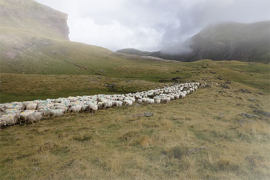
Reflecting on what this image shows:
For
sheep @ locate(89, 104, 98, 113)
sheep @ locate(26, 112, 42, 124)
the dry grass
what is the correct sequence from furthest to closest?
sheep @ locate(89, 104, 98, 113) → sheep @ locate(26, 112, 42, 124) → the dry grass

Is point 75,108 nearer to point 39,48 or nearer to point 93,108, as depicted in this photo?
point 93,108

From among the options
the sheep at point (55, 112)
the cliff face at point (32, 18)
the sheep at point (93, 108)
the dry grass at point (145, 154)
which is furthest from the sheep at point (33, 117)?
the cliff face at point (32, 18)

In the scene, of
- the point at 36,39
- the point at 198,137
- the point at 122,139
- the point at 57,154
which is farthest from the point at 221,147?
the point at 36,39

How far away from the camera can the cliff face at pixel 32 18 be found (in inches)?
5482

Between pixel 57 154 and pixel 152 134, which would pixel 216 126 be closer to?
pixel 152 134

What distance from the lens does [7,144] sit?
806 cm

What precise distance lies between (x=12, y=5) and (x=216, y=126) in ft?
769

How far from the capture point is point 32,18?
561 feet

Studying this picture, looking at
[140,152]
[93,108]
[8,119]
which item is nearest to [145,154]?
[140,152]

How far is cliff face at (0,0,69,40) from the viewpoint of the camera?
13925 centimetres

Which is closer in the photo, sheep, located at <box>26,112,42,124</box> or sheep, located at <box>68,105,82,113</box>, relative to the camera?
sheep, located at <box>26,112,42,124</box>

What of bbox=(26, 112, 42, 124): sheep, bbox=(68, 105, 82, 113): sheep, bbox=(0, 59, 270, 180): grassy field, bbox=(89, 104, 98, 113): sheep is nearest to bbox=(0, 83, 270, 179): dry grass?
bbox=(0, 59, 270, 180): grassy field

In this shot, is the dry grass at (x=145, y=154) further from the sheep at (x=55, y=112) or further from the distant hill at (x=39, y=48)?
the distant hill at (x=39, y=48)

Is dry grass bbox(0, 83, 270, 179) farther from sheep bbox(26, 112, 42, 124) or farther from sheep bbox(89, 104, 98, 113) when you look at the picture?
sheep bbox(89, 104, 98, 113)
